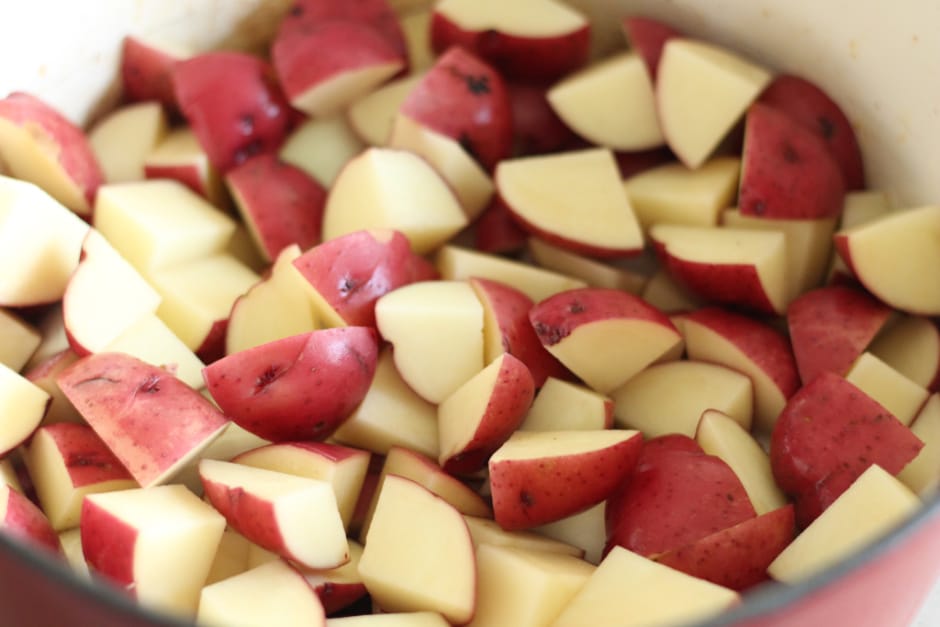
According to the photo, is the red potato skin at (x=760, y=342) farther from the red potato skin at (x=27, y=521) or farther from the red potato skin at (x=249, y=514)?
the red potato skin at (x=27, y=521)

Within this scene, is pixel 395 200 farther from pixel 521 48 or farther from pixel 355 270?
pixel 521 48

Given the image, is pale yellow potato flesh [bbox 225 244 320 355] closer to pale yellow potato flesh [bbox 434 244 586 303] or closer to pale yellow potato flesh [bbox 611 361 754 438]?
pale yellow potato flesh [bbox 434 244 586 303]

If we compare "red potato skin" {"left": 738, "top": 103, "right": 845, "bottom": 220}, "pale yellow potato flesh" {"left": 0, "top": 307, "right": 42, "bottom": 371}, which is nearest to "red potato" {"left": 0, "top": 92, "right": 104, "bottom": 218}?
"pale yellow potato flesh" {"left": 0, "top": 307, "right": 42, "bottom": 371}

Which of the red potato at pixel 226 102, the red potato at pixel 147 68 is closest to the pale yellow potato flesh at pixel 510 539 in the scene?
the red potato at pixel 226 102

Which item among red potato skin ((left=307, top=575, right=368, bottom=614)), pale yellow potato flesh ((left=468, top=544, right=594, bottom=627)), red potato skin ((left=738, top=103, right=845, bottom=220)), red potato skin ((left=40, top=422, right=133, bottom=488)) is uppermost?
red potato skin ((left=738, top=103, right=845, bottom=220))

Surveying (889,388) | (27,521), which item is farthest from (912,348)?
(27,521)

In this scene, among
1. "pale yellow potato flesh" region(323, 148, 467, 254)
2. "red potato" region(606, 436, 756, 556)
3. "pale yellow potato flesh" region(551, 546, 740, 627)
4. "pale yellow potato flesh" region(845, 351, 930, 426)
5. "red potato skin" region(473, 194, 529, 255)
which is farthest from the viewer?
"red potato skin" region(473, 194, 529, 255)

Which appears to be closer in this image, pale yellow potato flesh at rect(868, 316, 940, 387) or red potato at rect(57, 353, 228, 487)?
red potato at rect(57, 353, 228, 487)

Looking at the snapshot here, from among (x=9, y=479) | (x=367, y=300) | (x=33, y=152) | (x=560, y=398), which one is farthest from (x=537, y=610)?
(x=33, y=152)
